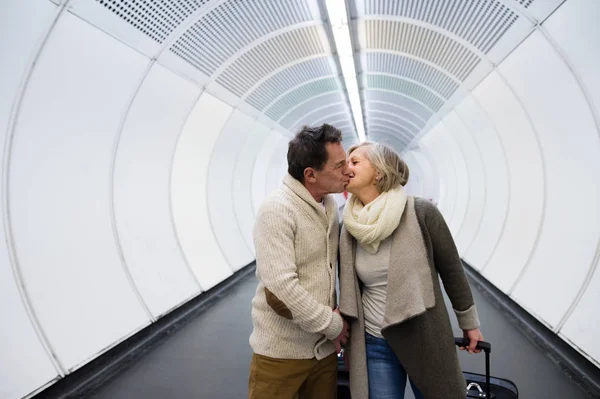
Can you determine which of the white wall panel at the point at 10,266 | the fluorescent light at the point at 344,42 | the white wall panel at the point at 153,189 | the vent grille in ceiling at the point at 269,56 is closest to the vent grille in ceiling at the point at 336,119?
the fluorescent light at the point at 344,42

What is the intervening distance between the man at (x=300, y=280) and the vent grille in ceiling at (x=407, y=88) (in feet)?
24.7

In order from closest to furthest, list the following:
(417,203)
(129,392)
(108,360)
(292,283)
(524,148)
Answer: (292,283)
(417,203)
(129,392)
(108,360)
(524,148)

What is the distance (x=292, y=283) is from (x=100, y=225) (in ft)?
11.9

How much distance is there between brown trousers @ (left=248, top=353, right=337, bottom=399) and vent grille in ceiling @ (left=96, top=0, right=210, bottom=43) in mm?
3656

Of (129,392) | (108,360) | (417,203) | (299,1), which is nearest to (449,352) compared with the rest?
(417,203)

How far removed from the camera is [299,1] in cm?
552

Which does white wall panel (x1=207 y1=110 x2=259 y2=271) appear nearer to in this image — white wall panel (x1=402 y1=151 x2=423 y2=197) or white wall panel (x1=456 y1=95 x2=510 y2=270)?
white wall panel (x1=456 y1=95 x2=510 y2=270)

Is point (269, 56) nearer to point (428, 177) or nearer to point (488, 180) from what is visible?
point (488, 180)

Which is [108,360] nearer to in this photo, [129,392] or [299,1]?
[129,392]

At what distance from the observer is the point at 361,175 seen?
237 centimetres

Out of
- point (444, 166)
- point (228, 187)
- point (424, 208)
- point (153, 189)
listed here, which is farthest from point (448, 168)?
point (424, 208)

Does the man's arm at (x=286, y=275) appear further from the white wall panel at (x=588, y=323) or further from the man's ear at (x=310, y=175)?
the white wall panel at (x=588, y=323)

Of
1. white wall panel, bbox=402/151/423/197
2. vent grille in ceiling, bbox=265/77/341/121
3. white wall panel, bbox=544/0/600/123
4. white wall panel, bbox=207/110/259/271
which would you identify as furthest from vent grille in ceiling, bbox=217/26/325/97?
white wall panel, bbox=402/151/423/197

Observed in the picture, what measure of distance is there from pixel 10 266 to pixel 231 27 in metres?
4.00
